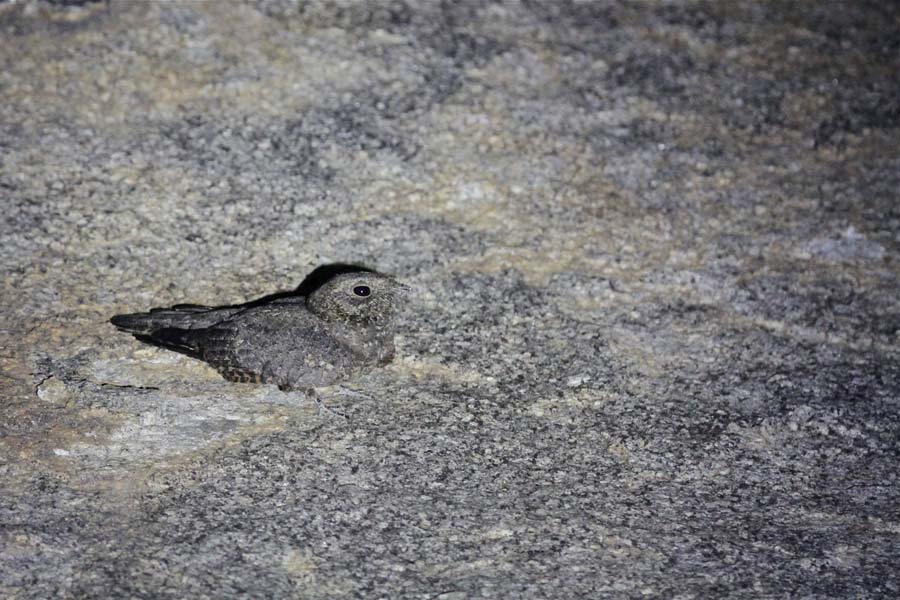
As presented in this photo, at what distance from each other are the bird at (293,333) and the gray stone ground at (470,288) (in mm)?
100

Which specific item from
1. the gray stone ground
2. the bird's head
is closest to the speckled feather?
the bird's head

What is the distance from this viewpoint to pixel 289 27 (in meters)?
6.31

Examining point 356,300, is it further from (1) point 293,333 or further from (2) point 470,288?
(2) point 470,288

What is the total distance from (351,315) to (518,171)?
6.02ft

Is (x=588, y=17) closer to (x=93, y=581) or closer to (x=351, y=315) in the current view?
(x=351, y=315)

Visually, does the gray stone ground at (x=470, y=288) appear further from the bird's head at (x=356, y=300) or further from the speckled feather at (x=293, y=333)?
the bird's head at (x=356, y=300)

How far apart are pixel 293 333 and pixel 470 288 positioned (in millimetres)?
1005

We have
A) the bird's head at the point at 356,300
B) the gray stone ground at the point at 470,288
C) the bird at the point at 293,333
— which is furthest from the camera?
the bird's head at the point at 356,300

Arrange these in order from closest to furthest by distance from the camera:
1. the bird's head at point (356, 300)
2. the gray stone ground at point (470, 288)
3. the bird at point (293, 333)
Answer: the gray stone ground at point (470, 288) → the bird at point (293, 333) → the bird's head at point (356, 300)

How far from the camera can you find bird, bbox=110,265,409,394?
12.4 ft

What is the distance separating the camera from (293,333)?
12.6 feet

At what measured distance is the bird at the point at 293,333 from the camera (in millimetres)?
3787

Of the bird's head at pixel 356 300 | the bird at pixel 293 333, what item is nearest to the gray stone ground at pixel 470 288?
the bird at pixel 293 333

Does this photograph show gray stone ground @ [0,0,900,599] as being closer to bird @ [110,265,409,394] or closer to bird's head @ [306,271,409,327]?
bird @ [110,265,409,394]
